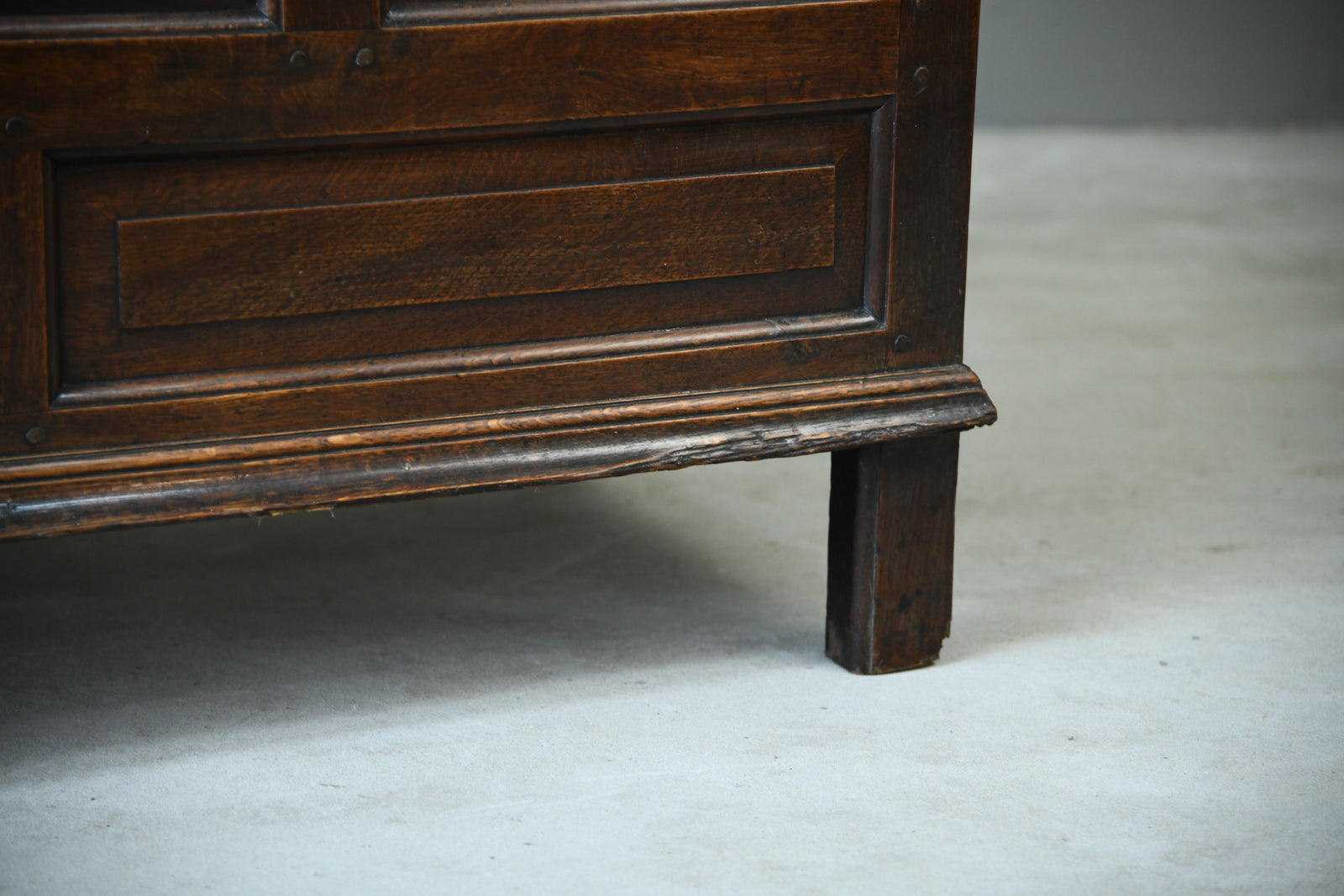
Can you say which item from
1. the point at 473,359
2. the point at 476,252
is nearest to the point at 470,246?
the point at 476,252

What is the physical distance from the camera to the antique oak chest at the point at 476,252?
1585 mm

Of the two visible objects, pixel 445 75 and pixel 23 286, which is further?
pixel 445 75

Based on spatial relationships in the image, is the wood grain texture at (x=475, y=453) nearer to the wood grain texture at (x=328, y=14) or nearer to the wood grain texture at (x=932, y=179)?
the wood grain texture at (x=932, y=179)

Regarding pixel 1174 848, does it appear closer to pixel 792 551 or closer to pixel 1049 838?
pixel 1049 838

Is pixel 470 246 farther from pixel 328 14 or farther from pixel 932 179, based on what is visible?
pixel 932 179

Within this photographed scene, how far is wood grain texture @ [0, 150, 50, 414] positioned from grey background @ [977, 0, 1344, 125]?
Result: 20.2 ft

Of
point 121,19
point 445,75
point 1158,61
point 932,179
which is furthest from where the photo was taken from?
point 1158,61

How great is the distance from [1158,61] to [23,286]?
6570mm

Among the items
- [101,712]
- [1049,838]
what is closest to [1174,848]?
[1049,838]

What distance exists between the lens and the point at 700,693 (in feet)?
6.48

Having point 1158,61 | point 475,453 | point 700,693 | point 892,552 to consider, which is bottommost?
point 700,693

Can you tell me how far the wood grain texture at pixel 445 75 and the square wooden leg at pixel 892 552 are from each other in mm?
454

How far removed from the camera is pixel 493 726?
188 cm

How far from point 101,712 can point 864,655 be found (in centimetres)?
93
